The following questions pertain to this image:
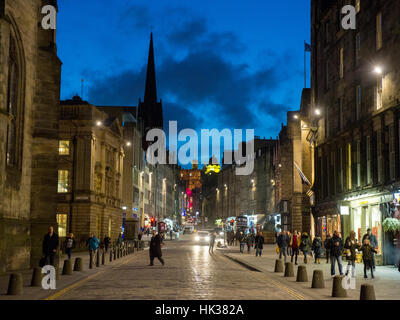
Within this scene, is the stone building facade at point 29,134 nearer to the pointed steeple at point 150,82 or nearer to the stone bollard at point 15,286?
the stone bollard at point 15,286

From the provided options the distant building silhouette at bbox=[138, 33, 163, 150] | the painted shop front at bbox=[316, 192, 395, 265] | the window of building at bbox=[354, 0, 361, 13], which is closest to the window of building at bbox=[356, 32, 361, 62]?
the window of building at bbox=[354, 0, 361, 13]

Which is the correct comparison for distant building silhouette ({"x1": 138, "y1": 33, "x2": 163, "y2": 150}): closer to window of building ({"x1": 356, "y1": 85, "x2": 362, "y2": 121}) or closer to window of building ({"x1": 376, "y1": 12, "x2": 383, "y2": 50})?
window of building ({"x1": 356, "y1": 85, "x2": 362, "y2": 121})

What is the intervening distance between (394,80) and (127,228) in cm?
4616

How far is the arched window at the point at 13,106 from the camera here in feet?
83.0

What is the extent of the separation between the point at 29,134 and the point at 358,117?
63.7ft

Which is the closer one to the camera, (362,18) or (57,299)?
(57,299)

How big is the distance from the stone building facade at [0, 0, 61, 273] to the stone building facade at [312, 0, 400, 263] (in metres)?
16.3

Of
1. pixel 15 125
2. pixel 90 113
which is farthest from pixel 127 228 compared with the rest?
pixel 15 125

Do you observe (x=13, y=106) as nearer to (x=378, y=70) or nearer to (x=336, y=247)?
(x=336, y=247)

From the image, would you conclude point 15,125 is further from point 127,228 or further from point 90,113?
point 127,228

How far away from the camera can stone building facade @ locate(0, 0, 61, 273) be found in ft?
81.5

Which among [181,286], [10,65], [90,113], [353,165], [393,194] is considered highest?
[90,113]
